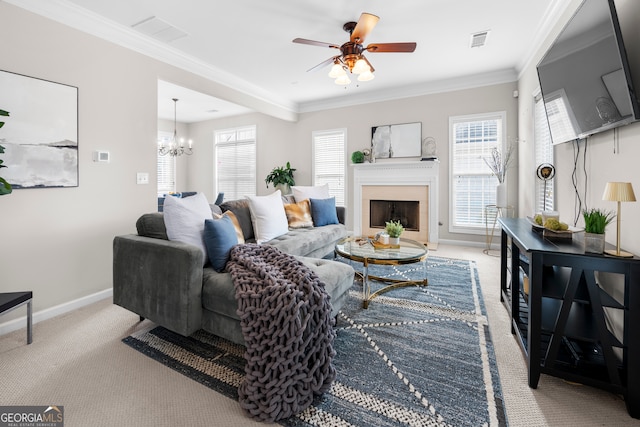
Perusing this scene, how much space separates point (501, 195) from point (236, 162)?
5.64 metres

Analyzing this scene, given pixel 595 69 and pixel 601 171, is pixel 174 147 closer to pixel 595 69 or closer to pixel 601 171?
pixel 595 69

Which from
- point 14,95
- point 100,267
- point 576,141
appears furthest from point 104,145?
point 576,141

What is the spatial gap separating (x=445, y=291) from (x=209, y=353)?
226cm

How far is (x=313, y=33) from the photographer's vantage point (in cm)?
330

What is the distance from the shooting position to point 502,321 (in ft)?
7.73

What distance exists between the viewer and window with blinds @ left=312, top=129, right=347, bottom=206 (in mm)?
5949

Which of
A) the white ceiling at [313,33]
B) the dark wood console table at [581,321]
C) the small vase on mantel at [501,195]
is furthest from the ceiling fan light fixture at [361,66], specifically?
the small vase on mantel at [501,195]

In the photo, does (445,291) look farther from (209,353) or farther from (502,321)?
(209,353)

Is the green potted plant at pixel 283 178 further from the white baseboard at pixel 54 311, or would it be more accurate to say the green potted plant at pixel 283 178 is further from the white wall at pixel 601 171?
the white wall at pixel 601 171

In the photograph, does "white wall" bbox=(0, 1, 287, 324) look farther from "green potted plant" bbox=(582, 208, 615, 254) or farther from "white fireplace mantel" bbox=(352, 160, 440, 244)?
"green potted plant" bbox=(582, 208, 615, 254)

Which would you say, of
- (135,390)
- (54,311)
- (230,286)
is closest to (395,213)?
(230,286)

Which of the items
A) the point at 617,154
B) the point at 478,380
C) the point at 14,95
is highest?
the point at 14,95

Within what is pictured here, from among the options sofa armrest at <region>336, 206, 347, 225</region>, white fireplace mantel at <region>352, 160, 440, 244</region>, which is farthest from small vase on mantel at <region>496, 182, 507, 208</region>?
sofa armrest at <region>336, 206, 347, 225</region>

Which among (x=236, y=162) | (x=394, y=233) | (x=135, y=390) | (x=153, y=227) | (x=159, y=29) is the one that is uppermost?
(x=159, y=29)
